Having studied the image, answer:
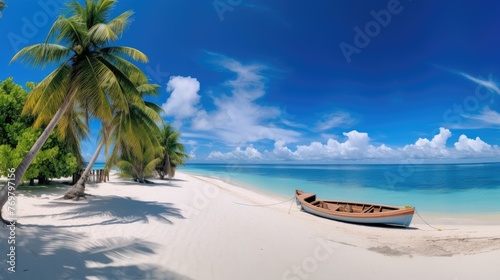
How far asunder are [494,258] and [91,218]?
38.4ft

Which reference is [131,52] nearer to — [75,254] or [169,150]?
[75,254]

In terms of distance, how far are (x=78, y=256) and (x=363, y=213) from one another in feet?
37.0

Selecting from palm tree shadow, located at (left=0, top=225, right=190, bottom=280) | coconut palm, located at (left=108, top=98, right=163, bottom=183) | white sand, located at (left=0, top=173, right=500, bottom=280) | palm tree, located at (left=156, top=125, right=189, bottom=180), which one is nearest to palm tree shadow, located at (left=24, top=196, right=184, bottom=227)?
white sand, located at (left=0, top=173, right=500, bottom=280)

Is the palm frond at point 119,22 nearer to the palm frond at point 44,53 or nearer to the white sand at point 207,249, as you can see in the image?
the palm frond at point 44,53

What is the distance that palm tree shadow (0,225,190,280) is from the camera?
4.13 metres

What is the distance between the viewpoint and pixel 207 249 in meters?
6.28

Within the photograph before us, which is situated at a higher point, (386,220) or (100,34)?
(100,34)

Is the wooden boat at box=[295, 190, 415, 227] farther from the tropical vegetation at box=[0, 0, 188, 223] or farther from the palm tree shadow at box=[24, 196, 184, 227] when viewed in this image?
the tropical vegetation at box=[0, 0, 188, 223]

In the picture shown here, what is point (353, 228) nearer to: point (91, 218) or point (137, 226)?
point (137, 226)

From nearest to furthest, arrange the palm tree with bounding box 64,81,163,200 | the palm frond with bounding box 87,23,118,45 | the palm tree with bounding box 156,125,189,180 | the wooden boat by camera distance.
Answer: the palm frond with bounding box 87,23,118,45
the palm tree with bounding box 64,81,163,200
the wooden boat
the palm tree with bounding box 156,125,189,180

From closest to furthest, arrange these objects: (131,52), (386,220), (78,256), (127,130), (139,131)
→ 1. (78,256)
2. (131,52)
3. (127,130)
4. (139,131)
5. (386,220)

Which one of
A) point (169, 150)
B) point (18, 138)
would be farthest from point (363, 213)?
point (169, 150)

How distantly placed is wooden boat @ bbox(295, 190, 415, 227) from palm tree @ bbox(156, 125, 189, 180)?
17.1 metres

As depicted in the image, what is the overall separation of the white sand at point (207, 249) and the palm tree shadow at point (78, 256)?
16 millimetres
